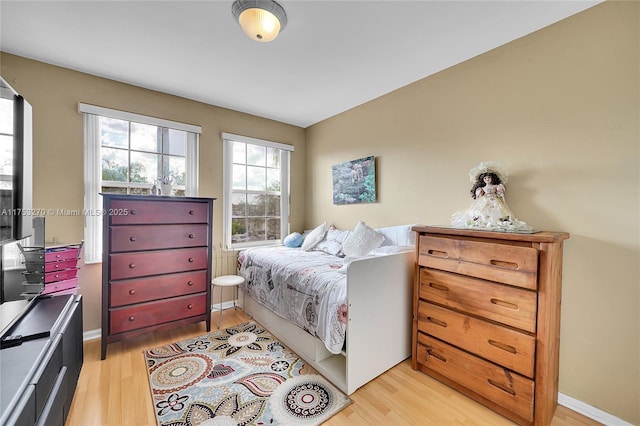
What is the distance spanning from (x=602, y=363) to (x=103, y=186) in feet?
13.4

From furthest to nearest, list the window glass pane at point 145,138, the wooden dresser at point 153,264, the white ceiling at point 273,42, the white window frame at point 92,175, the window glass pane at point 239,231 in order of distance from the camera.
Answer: the window glass pane at point 239,231 → the window glass pane at point 145,138 → the white window frame at point 92,175 → the wooden dresser at point 153,264 → the white ceiling at point 273,42

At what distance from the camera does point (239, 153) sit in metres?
3.40

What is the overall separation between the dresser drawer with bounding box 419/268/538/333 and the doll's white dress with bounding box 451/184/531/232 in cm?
38

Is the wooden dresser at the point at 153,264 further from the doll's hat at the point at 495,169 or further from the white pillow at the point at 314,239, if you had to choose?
the doll's hat at the point at 495,169

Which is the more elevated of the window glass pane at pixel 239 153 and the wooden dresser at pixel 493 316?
the window glass pane at pixel 239 153

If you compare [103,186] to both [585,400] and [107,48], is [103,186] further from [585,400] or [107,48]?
[585,400]

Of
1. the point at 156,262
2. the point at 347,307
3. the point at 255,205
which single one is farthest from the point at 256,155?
the point at 347,307

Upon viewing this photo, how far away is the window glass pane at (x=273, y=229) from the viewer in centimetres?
371

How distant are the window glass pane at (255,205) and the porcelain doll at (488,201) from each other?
2.50 meters

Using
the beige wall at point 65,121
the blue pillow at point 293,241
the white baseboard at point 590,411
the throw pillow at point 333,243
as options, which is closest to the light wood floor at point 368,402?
the white baseboard at point 590,411

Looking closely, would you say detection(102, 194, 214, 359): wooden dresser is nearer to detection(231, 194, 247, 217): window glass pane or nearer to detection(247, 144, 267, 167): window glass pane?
Answer: detection(231, 194, 247, 217): window glass pane

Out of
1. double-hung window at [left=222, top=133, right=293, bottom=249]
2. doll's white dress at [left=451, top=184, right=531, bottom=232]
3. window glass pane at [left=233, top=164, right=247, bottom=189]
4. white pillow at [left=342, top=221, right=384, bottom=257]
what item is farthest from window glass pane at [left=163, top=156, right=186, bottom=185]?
doll's white dress at [left=451, top=184, right=531, bottom=232]

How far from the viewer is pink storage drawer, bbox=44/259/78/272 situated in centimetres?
203

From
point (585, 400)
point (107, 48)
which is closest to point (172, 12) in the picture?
point (107, 48)
